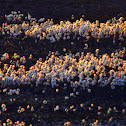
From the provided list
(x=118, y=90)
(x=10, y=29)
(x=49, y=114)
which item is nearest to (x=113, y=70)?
(x=118, y=90)

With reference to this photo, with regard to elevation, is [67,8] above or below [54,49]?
above

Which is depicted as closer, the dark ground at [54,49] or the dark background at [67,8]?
the dark ground at [54,49]

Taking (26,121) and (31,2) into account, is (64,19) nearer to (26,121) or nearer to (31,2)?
(31,2)

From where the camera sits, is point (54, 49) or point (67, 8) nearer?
point (54, 49)

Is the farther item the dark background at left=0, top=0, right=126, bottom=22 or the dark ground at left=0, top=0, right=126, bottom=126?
the dark background at left=0, top=0, right=126, bottom=22

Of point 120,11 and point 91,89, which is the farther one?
point 120,11

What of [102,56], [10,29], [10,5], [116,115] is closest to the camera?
[116,115]

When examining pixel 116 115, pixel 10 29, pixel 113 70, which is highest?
pixel 10 29

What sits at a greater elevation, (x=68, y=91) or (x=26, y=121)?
(x=68, y=91)
